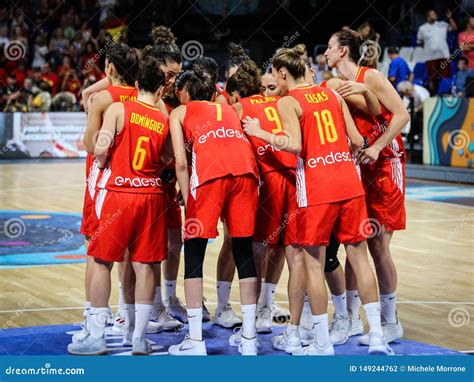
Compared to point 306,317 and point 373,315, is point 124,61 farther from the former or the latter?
point 373,315

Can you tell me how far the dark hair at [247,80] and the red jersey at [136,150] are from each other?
62 centimetres

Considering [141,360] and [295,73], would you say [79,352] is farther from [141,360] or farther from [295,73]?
[295,73]

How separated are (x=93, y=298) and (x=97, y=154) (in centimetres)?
86

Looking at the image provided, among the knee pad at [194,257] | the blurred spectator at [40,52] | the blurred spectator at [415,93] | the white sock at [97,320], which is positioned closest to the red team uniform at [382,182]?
the knee pad at [194,257]

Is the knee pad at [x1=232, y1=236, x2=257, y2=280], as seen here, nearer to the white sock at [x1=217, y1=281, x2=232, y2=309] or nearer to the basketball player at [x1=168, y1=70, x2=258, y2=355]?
the basketball player at [x1=168, y1=70, x2=258, y2=355]

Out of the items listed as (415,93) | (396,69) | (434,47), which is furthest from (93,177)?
(434,47)

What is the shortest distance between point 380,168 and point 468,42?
10.6 metres

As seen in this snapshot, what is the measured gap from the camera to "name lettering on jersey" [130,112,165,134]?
5227 millimetres

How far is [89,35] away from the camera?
789 inches

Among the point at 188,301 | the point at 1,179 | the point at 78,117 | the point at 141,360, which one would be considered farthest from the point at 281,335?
the point at 78,117

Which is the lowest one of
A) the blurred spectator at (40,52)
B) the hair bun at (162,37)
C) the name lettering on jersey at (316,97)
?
the name lettering on jersey at (316,97)

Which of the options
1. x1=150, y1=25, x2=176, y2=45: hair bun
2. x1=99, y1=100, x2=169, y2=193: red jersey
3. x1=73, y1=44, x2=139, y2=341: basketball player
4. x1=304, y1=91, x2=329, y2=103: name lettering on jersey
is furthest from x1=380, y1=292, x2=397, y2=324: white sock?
x1=150, y1=25, x2=176, y2=45: hair bun

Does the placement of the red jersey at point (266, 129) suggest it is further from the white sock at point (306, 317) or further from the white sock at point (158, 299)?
the white sock at point (158, 299)

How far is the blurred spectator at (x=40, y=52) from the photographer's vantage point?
66.4 feet
